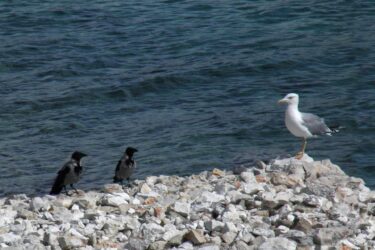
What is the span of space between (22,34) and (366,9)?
9.11 metres

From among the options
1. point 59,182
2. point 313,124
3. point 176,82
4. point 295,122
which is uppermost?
point 295,122

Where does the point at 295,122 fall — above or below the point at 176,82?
above

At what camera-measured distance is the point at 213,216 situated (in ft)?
39.7

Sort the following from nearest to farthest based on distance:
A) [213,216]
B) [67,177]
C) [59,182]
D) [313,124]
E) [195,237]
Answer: [195,237] < [213,216] < [67,177] < [59,182] < [313,124]

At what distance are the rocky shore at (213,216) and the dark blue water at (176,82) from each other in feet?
10.4

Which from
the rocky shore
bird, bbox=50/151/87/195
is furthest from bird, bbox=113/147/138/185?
the rocky shore

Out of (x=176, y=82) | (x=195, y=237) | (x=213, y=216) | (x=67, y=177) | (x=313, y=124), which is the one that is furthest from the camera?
(x=176, y=82)

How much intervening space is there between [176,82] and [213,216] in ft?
35.2

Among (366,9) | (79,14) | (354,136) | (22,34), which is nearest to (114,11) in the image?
(79,14)

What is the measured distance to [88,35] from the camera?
26.9m

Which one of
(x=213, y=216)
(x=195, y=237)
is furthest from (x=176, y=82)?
(x=195, y=237)

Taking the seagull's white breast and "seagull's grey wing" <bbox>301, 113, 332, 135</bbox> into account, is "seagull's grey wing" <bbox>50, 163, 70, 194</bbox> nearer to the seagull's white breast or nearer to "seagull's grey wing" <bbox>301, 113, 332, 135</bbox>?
the seagull's white breast

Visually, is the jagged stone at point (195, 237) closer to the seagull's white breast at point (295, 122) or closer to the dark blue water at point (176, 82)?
the seagull's white breast at point (295, 122)

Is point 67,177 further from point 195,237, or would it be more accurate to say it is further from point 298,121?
point 195,237
